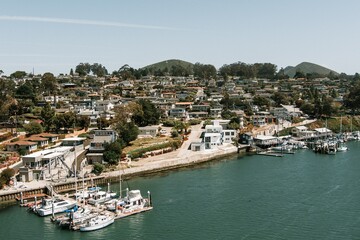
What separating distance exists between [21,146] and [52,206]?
11.7 meters

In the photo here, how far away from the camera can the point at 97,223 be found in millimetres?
18141

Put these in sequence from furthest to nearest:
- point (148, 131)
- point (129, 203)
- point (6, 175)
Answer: point (148, 131), point (6, 175), point (129, 203)

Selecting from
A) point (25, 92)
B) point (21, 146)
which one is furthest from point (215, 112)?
point (21, 146)

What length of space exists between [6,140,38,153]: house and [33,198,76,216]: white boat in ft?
33.4

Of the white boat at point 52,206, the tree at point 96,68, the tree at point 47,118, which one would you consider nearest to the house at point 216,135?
the tree at point 47,118

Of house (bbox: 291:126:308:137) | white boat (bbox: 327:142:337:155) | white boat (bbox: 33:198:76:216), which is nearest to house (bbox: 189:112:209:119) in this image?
house (bbox: 291:126:308:137)

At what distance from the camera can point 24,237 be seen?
17.4m

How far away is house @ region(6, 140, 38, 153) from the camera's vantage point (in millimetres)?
29984

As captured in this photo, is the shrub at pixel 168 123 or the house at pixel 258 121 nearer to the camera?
the shrub at pixel 168 123

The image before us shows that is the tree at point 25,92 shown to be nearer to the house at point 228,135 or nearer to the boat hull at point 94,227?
the house at point 228,135

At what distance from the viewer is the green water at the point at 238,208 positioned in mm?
17578

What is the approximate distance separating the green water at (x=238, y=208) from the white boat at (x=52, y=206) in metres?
0.40

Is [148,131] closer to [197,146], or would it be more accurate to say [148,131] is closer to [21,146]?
[197,146]

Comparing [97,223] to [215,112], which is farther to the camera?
[215,112]
